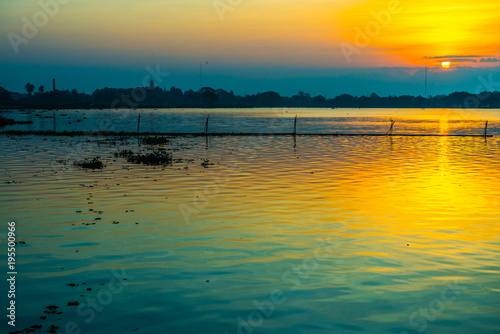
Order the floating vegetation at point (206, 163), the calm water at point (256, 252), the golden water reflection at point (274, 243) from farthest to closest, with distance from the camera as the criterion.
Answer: the floating vegetation at point (206, 163) → the golden water reflection at point (274, 243) → the calm water at point (256, 252)

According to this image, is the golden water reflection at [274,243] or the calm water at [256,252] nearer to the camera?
the calm water at [256,252]

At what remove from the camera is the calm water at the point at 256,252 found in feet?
30.6

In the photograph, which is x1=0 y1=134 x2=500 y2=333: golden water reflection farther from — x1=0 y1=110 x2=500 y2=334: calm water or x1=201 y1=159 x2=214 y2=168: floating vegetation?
x1=201 y1=159 x2=214 y2=168: floating vegetation

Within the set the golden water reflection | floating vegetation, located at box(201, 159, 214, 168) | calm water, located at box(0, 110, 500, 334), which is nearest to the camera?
calm water, located at box(0, 110, 500, 334)

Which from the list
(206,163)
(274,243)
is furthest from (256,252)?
(206,163)

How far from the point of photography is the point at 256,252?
13.4 metres

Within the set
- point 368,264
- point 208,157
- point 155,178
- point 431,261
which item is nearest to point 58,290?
point 368,264

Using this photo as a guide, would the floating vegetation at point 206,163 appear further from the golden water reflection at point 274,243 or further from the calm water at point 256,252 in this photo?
the calm water at point 256,252

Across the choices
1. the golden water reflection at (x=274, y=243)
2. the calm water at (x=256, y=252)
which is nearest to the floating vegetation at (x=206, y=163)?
the golden water reflection at (x=274, y=243)

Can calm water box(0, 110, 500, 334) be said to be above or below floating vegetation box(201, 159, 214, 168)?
below

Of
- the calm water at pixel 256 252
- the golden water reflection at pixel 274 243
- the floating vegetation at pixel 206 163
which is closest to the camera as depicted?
the calm water at pixel 256 252

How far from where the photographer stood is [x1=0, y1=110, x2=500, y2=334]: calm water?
9.31 meters

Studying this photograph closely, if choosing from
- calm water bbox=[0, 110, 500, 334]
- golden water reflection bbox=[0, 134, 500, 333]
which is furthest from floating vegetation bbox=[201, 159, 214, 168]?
calm water bbox=[0, 110, 500, 334]

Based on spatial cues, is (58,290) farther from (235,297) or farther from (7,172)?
(7,172)
